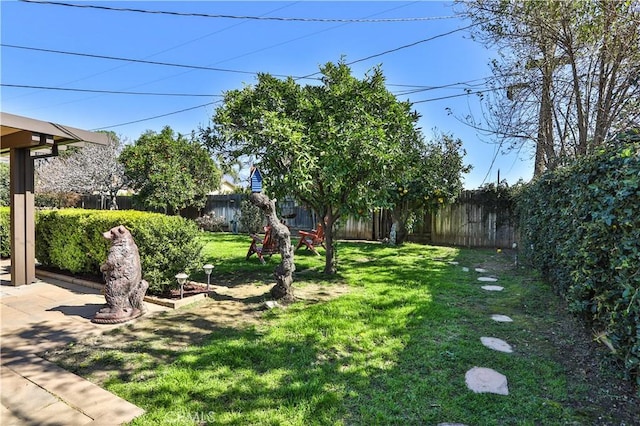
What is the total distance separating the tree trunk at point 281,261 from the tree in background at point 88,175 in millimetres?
15863

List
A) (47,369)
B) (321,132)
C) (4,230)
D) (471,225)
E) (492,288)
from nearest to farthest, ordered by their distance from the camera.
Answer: (47,369)
(321,132)
(492,288)
(4,230)
(471,225)

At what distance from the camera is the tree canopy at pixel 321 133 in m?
4.54

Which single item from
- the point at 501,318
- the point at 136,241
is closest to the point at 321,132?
the point at 136,241

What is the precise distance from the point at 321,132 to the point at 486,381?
3.63 meters

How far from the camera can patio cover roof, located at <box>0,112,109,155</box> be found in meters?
4.58

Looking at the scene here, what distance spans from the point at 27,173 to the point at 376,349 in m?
6.19

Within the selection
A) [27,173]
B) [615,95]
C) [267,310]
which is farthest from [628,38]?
[27,173]

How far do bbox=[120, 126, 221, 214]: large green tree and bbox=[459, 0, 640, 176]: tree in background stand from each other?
10436mm

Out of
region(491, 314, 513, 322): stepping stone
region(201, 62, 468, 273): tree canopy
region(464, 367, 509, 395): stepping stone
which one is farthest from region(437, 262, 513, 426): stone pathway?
region(201, 62, 468, 273): tree canopy

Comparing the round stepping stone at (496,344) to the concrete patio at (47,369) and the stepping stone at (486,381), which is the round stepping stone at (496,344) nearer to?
the stepping stone at (486,381)

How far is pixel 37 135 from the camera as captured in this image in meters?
5.03

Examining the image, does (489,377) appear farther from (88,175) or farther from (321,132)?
(88,175)

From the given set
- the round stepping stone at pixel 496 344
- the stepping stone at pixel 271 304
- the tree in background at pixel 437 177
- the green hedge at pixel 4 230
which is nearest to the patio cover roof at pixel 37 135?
the green hedge at pixel 4 230

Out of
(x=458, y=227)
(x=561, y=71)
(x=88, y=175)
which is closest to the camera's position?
(x=561, y=71)
